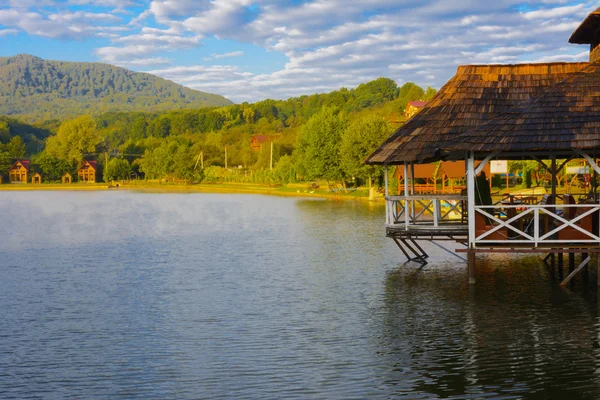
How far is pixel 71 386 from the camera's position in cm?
1104

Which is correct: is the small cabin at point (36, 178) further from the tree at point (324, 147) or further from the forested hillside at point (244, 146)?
the tree at point (324, 147)

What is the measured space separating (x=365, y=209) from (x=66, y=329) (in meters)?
37.2

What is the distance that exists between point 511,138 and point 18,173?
136405 millimetres

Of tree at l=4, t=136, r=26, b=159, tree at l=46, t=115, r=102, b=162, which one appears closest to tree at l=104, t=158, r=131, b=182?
tree at l=46, t=115, r=102, b=162

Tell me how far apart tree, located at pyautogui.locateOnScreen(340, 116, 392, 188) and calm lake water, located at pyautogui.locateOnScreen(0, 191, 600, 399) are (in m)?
39.5

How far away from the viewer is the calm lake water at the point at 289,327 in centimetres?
1099

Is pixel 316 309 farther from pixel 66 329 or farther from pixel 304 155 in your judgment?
pixel 304 155

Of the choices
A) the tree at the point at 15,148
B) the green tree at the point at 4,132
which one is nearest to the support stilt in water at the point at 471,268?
the tree at the point at 15,148

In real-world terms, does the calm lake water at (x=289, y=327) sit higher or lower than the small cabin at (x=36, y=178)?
lower

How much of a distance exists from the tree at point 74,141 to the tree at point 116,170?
49.6 ft

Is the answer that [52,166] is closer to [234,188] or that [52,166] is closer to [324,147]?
[234,188]

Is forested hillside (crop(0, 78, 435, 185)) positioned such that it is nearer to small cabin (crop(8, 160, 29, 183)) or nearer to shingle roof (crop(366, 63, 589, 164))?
small cabin (crop(8, 160, 29, 183))

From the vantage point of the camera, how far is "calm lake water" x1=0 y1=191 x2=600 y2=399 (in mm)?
10992

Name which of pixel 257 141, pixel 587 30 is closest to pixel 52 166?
pixel 257 141
